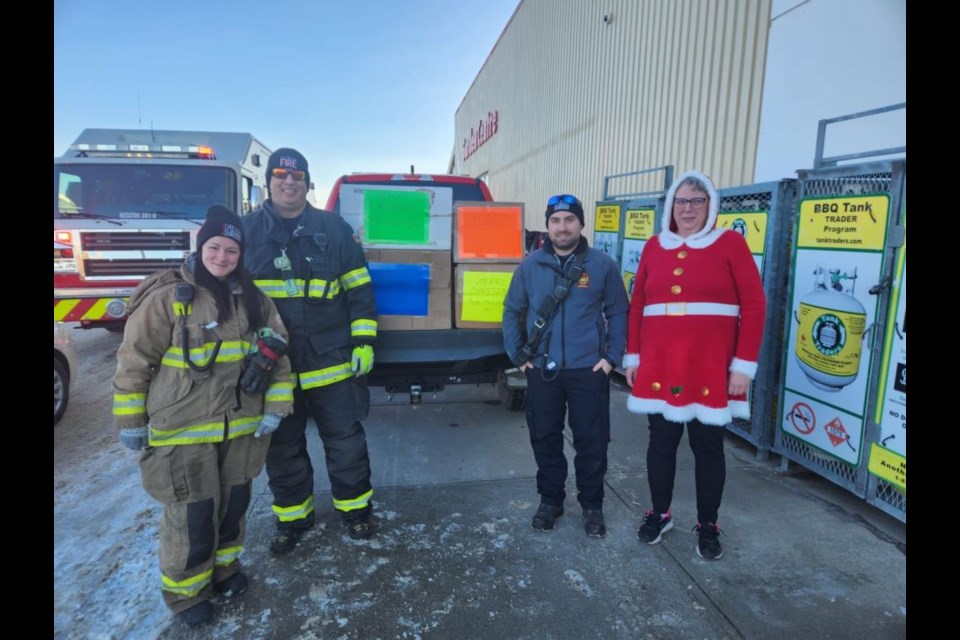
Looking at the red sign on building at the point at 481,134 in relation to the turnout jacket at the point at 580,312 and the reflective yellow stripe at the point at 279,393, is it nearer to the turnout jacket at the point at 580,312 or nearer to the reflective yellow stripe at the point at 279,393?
the turnout jacket at the point at 580,312

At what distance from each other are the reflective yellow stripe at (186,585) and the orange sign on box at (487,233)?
236 centimetres

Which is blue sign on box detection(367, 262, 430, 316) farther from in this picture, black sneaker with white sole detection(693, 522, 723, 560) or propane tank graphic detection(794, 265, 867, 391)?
propane tank graphic detection(794, 265, 867, 391)

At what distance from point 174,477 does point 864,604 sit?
320 cm

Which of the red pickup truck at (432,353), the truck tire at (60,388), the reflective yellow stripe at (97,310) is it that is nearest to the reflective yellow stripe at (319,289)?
the red pickup truck at (432,353)

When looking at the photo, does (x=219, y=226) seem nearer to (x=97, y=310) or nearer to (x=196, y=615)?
(x=196, y=615)

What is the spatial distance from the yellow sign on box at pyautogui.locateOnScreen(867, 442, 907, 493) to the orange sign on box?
254 centimetres

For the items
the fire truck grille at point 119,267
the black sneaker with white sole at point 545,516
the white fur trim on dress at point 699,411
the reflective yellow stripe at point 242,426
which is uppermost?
the fire truck grille at point 119,267

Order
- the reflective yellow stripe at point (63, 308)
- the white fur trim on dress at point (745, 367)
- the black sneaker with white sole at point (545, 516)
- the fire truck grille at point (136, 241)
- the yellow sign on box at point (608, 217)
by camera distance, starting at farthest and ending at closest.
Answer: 1. the yellow sign on box at point (608, 217)
2. the fire truck grille at point (136, 241)
3. the reflective yellow stripe at point (63, 308)
4. the black sneaker with white sole at point (545, 516)
5. the white fur trim on dress at point (745, 367)

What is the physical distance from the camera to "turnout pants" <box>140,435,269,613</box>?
83.4 inches

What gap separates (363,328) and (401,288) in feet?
2.46

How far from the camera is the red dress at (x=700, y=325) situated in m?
2.54

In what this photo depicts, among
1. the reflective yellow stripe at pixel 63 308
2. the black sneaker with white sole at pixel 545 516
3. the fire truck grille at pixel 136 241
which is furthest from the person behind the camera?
the fire truck grille at pixel 136 241

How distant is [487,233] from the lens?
12.1 ft

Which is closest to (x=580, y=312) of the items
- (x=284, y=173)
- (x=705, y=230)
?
(x=705, y=230)
